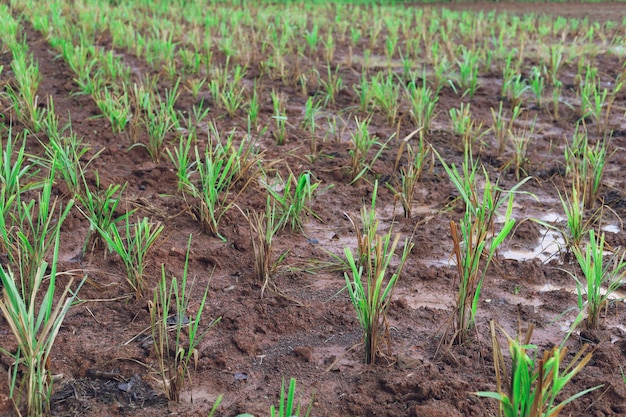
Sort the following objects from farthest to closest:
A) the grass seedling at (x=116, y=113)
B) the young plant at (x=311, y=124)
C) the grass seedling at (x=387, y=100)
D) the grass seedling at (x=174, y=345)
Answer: the grass seedling at (x=387, y=100) < the grass seedling at (x=116, y=113) < the young plant at (x=311, y=124) < the grass seedling at (x=174, y=345)

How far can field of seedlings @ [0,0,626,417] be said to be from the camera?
164 cm

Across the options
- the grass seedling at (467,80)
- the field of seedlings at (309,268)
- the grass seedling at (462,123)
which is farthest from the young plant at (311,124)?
the grass seedling at (467,80)

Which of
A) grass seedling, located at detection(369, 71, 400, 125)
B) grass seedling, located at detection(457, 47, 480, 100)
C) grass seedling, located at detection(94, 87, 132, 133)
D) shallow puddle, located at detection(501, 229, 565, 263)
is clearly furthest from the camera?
grass seedling, located at detection(457, 47, 480, 100)

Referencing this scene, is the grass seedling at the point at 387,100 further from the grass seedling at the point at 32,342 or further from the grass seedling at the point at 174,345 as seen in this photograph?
the grass seedling at the point at 32,342

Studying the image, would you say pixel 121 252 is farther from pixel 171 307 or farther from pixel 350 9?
pixel 350 9

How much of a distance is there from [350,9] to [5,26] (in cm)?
619

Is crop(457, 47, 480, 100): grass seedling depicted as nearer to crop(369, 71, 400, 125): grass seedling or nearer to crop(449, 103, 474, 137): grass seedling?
crop(369, 71, 400, 125): grass seedling

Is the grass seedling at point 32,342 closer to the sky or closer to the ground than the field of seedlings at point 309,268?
closer to the sky

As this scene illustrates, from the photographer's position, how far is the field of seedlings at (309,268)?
5.39ft

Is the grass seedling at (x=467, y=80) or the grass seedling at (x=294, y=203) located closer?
the grass seedling at (x=294, y=203)

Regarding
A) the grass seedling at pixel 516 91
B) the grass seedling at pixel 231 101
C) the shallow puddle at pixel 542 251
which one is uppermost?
the grass seedling at pixel 231 101

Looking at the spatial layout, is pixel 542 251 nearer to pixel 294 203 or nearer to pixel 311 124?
pixel 294 203

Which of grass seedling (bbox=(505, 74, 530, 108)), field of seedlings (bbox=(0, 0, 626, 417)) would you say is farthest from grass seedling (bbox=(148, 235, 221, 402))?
grass seedling (bbox=(505, 74, 530, 108))

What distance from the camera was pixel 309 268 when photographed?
7.70 feet
